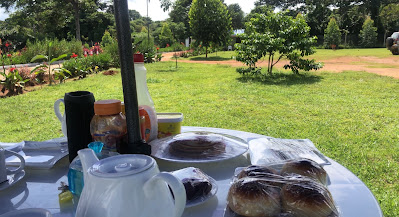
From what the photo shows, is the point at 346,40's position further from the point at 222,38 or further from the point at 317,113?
the point at 317,113

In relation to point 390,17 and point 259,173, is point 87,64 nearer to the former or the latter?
point 259,173

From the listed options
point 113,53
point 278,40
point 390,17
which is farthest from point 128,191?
point 390,17

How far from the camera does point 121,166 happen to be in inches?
22.5

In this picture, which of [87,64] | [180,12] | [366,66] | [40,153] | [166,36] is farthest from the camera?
[180,12]

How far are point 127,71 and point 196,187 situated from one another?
0.40 metres

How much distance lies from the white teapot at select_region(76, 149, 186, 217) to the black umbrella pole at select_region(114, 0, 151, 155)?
335mm

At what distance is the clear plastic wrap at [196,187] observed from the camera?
804 millimetres

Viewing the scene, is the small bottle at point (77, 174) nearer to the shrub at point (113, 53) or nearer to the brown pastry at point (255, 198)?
the brown pastry at point (255, 198)

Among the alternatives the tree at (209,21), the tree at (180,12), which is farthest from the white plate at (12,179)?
the tree at (180,12)

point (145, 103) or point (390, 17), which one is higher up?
point (390, 17)

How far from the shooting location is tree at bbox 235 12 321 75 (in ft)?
28.5

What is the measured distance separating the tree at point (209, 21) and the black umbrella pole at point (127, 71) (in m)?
17.2

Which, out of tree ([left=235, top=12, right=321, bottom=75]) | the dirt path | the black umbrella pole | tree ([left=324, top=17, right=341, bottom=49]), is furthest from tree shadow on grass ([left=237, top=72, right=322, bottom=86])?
tree ([left=324, top=17, right=341, bottom=49])

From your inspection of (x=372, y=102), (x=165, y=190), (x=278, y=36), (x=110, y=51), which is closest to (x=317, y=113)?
(x=372, y=102)
